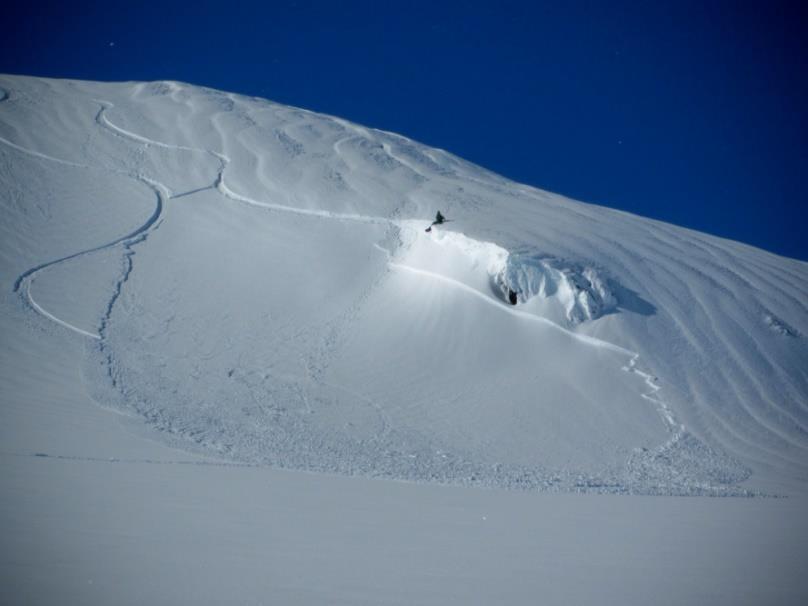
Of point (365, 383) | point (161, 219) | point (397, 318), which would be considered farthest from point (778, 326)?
point (161, 219)

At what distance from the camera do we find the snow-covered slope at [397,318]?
26.5 feet

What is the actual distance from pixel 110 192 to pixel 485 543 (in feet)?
43.7

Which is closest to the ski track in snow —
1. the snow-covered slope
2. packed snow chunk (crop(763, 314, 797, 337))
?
the snow-covered slope

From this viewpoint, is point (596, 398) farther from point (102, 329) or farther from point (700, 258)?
point (102, 329)

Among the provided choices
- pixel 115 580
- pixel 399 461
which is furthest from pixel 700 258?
pixel 115 580

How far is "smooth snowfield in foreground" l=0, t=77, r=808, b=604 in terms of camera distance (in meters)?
3.98

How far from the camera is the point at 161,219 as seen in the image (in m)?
13.6

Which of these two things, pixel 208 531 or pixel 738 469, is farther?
pixel 738 469

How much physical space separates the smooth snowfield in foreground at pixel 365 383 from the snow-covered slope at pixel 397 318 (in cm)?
6

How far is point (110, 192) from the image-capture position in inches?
567

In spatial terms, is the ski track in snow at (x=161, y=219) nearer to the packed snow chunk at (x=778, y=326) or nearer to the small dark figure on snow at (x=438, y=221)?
the small dark figure on snow at (x=438, y=221)

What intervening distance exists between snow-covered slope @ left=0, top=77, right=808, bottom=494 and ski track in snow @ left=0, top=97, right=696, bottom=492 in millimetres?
53

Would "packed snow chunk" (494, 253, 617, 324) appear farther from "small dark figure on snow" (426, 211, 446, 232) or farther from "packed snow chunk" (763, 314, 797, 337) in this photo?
"packed snow chunk" (763, 314, 797, 337)

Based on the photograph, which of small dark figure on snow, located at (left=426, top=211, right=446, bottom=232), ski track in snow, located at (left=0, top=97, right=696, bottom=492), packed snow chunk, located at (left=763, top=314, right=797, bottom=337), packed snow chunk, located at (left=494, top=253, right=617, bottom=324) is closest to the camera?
ski track in snow, located at (left=0, top=97, right=696, bottom=492)
